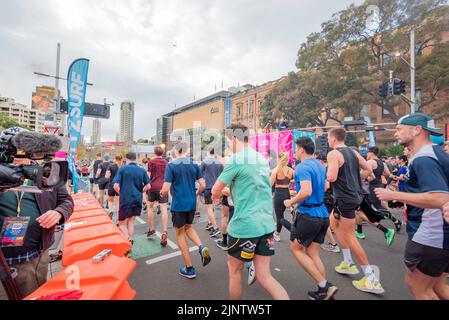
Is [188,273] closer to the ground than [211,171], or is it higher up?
closer to the ground

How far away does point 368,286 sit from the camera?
9.91 ft

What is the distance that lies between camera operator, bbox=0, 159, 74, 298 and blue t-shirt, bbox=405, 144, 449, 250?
9.00 ft

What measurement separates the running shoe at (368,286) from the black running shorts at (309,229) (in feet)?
2.87

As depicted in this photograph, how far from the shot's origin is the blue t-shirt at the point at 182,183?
3.66 meters

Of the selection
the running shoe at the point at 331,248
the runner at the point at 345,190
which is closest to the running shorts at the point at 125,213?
the runner at the point at 345,190

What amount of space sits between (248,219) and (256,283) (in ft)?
4.99

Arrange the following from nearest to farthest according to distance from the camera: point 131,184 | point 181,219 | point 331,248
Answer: point 181,219
point 331,248
point 131,184

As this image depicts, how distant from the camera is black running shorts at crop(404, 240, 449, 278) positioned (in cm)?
188

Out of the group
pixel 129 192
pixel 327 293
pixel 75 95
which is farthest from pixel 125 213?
pixel 75 95

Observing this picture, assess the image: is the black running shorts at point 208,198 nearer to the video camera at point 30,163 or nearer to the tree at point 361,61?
the video camera at point 30,163

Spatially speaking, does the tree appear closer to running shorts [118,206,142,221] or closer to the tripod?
running shorts [118,206,142,221]

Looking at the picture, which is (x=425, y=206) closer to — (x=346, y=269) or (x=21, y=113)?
(x=346, y=269)

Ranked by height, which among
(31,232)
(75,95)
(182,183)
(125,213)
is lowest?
(125,213)

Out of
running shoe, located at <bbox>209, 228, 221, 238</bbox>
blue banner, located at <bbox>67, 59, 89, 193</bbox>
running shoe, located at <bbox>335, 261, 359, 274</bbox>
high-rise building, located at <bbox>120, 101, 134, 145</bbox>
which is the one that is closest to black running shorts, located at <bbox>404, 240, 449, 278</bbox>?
running shoe, located at <bbox>335, 261, 359, 274</bbox>
